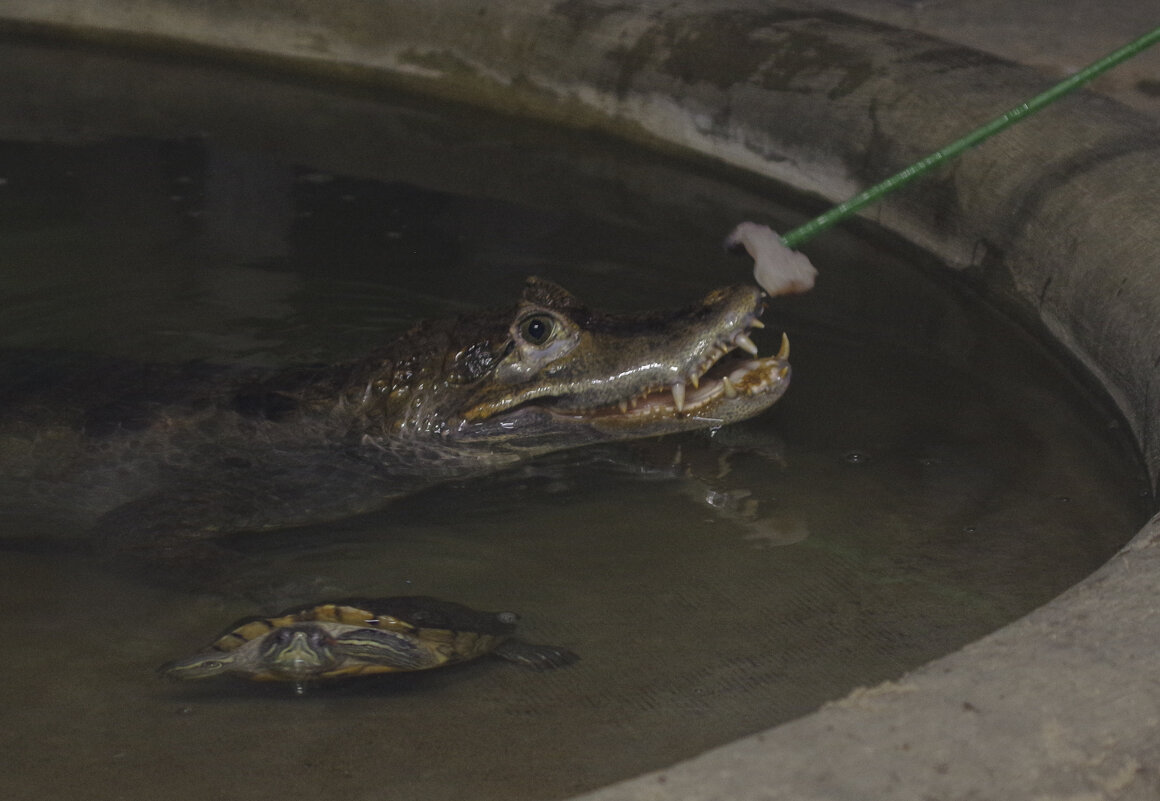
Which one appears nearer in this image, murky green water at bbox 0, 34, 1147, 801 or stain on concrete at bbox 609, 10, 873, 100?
murky green water at bbox 0, 34, 1147, 801

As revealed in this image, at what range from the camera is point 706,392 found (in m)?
3.99

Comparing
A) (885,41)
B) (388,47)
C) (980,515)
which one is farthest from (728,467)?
(388,47)

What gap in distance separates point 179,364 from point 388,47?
12.0ft

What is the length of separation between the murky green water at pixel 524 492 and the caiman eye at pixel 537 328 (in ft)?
1.45

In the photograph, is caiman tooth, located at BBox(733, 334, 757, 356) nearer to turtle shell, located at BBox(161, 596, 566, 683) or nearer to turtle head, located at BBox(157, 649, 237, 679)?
turtle shell, located at BBox(161, 596, 566, 683)

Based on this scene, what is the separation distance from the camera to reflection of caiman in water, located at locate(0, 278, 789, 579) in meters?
3.94

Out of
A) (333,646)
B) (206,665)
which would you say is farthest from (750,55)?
(206,665)

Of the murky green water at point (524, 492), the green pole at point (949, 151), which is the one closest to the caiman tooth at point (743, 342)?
the green pole at point (949, 151)

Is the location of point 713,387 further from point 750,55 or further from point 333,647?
point 750,55

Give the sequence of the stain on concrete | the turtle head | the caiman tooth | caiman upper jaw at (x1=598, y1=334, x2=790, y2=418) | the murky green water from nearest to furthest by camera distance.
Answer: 1. the murky green water
2. the turtle head
3. the caiman tooth
4. caiman upper jaw at (x1=598, y1=334, x2=790, y2=418)
5. the stain on concrete

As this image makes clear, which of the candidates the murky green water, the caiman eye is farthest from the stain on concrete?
the caiman eye

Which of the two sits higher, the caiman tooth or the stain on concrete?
the stain on concrete

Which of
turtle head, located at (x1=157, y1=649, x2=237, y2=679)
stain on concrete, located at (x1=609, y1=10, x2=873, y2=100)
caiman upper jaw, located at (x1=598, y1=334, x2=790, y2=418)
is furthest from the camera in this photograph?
stain on concrete, located at (x1=609, y1=10, x2=873, y2=100)

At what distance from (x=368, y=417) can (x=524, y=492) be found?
0.55 m
